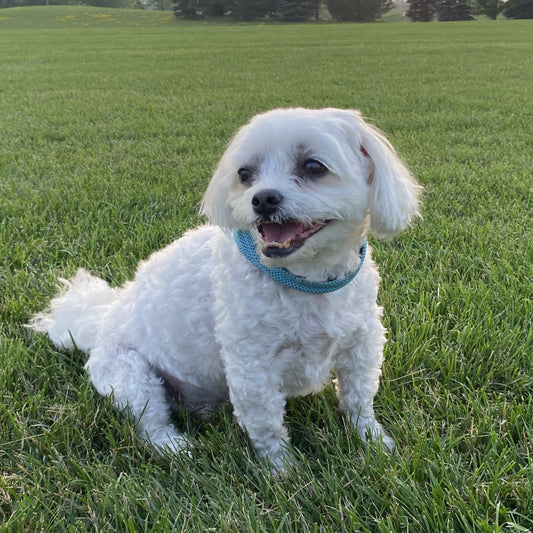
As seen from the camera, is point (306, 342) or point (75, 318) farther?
point (75, 318)

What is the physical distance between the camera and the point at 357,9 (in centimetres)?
5612

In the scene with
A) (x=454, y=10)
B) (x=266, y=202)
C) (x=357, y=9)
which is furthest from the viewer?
(x=357, y=9)

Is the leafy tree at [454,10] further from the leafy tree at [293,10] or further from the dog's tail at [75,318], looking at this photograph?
the dog's tail at [75,318]

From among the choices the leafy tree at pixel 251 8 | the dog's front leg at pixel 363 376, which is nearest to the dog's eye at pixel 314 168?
the dog's front leg at pixel 363 376

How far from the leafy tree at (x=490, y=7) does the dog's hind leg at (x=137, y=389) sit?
6542 centimetres

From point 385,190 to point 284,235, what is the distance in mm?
413

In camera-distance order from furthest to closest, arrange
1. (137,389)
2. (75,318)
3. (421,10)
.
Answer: (421,10)
(75,318)
(137,389)

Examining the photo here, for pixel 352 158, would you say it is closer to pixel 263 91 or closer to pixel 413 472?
pixel 413 472

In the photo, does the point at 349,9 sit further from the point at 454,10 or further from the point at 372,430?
the point at 372,430

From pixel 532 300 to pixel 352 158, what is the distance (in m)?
1.52

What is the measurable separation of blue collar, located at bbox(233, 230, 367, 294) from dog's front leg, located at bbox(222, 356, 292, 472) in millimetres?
345

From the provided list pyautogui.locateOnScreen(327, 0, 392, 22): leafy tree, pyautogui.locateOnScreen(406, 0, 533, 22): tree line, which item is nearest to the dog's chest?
pyautogui.locateOnScreen(406, 0, 533, 22): tree line

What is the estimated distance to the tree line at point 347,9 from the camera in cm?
5100

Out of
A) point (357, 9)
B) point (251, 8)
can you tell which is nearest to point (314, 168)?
point (251, 8)
